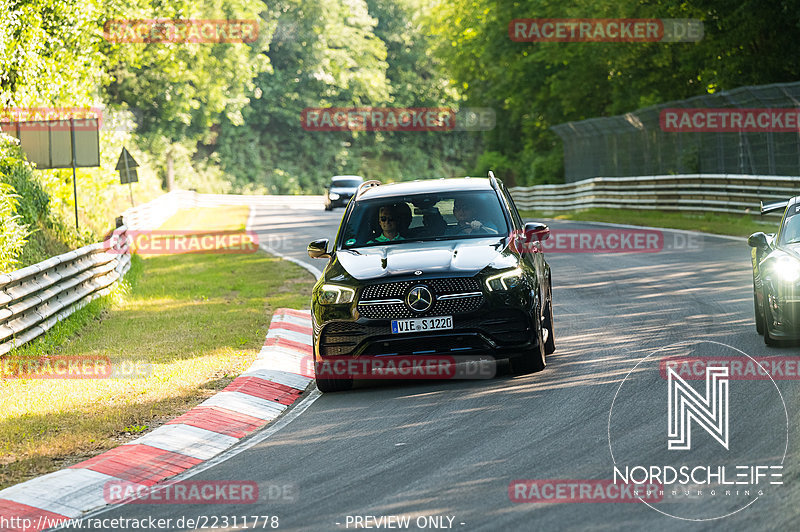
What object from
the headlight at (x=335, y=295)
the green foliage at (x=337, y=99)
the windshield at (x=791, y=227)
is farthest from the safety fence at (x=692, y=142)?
the green foliage at (x=337, y=99)

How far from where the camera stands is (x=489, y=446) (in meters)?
6.89

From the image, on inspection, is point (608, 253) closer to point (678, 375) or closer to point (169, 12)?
point (678, 375)

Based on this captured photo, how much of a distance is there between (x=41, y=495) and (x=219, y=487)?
3.38 feet

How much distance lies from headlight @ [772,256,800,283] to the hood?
7.72ft

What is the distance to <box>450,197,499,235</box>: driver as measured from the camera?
10.2 meters

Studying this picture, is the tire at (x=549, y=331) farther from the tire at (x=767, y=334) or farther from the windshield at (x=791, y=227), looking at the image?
the windshield at (x=791, y=227)

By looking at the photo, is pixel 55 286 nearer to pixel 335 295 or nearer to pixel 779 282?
pixel 335 295

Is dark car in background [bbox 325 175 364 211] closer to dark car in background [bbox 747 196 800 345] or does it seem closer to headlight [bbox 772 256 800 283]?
dark car in background [bbox 747 196 800 345]

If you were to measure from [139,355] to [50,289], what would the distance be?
212 cm

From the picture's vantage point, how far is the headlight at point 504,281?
29.5 ft

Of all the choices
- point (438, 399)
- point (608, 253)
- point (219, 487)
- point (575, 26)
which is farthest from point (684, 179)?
point (219, 487)

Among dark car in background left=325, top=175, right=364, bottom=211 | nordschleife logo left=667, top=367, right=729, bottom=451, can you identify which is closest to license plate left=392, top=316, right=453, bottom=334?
nordschleife logo left=667, top=367, right=729, bottom=451

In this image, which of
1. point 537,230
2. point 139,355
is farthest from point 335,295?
point 139,355

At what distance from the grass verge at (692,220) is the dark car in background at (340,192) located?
16.4 m
